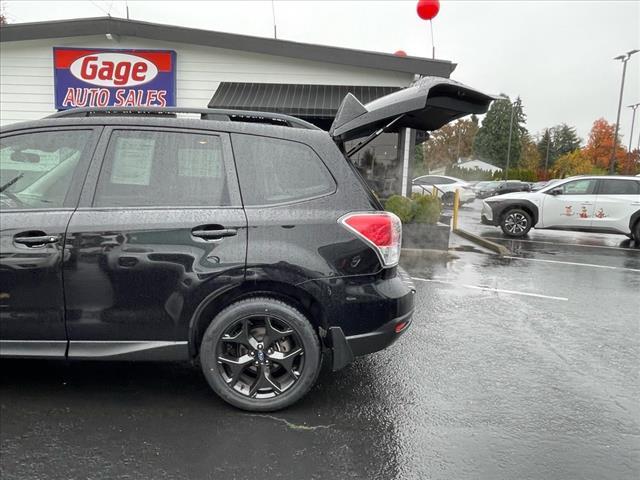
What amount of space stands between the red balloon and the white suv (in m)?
4.93

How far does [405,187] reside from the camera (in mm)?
11281

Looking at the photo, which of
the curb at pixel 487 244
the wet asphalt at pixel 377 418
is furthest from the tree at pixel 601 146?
the wet asphalt at pixel 377 418

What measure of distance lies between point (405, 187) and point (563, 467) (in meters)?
9.17

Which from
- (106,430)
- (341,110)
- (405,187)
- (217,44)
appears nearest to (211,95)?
(217,44)

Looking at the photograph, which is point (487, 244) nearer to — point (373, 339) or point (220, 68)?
point (220, 68)

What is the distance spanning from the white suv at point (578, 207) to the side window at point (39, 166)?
36.9 feet

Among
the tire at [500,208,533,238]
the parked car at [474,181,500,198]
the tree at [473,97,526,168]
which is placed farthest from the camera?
the tree at [473,97,526,168]

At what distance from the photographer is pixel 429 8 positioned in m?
11.3

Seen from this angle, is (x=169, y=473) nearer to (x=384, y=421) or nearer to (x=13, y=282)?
(x=384, y=421)

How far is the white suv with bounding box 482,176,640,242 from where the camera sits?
11516 millimetres

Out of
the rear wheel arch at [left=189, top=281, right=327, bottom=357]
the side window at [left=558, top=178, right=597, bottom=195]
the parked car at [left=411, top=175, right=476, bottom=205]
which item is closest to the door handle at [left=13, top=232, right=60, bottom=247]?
the rear wheel arch at [left=189, top=281, right=327, bottom=357]

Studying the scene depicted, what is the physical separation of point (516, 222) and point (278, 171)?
1067 cm

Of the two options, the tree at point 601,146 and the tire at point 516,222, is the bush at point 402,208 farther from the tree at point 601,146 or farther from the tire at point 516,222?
the tree at point 601,146

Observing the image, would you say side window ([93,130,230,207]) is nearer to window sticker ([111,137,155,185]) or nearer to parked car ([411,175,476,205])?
window sticker ([111,137,155,185])
